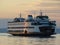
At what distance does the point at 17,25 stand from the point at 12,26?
19 centimetres

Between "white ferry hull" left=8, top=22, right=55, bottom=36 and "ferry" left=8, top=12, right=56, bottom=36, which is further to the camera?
"white ferry hull" left=8, top=22, right=55, bottom=36

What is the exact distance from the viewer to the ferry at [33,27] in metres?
9.03

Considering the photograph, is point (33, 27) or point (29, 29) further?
point (29, 29)

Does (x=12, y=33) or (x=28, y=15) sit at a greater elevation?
(x=28, y=15)

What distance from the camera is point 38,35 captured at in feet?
31.9

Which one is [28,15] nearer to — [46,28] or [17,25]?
[17,25]

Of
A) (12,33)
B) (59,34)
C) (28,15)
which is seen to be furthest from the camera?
(12,33)

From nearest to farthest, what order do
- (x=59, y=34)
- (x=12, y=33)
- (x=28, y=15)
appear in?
(x=28, y=15) < (x=59, y=34) < (x=12, y=33)

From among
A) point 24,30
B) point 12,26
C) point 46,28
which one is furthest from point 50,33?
point 12,26

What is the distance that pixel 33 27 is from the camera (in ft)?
31.2

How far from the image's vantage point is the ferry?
903 centimetres

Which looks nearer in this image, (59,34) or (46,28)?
(59,34)

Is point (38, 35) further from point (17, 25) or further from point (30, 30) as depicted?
point (17, 25)

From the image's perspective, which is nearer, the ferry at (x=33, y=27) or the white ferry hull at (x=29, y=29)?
the ferry at (x=33, y=27)
